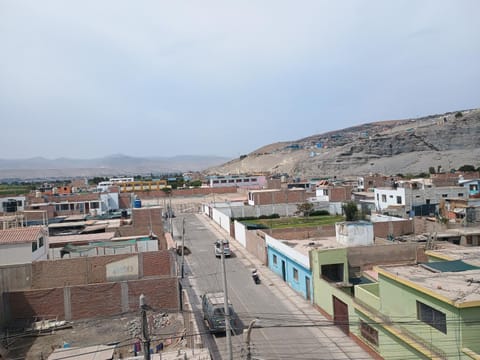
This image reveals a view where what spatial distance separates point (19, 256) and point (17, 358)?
695cm

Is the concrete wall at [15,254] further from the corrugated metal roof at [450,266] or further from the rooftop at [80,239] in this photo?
the corrugated metal roof at [450,266]

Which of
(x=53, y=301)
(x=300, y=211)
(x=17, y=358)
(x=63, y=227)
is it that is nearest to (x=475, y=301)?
(x=17, y=358)

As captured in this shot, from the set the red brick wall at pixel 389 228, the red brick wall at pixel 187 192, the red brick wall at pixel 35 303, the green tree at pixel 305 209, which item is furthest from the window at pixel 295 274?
the red brick wall at pixel 187 192

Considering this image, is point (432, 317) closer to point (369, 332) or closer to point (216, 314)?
point (369, 332)

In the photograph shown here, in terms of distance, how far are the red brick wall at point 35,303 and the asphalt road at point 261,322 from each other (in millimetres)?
5007

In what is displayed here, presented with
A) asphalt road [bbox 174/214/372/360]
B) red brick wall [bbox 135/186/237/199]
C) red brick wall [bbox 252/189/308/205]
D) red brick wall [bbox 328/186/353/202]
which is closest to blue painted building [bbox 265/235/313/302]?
asphalt road [bbox 174/214/372/360]

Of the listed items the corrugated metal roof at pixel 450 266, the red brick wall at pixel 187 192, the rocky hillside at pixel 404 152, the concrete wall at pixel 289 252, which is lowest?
the concrete wall at pixel 289 252

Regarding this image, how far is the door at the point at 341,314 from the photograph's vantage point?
14430mm

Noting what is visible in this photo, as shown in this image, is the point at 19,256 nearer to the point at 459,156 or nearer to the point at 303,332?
the point at 303,332

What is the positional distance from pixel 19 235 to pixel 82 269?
3613 millimetres

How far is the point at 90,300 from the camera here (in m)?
16.3

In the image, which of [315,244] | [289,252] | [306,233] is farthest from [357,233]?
[306,233]

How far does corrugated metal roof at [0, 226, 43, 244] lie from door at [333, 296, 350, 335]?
12.9m

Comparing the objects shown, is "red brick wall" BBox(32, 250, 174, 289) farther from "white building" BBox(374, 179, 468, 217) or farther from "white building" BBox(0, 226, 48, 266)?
"white building" BBox(374, 179, 468, 217)
